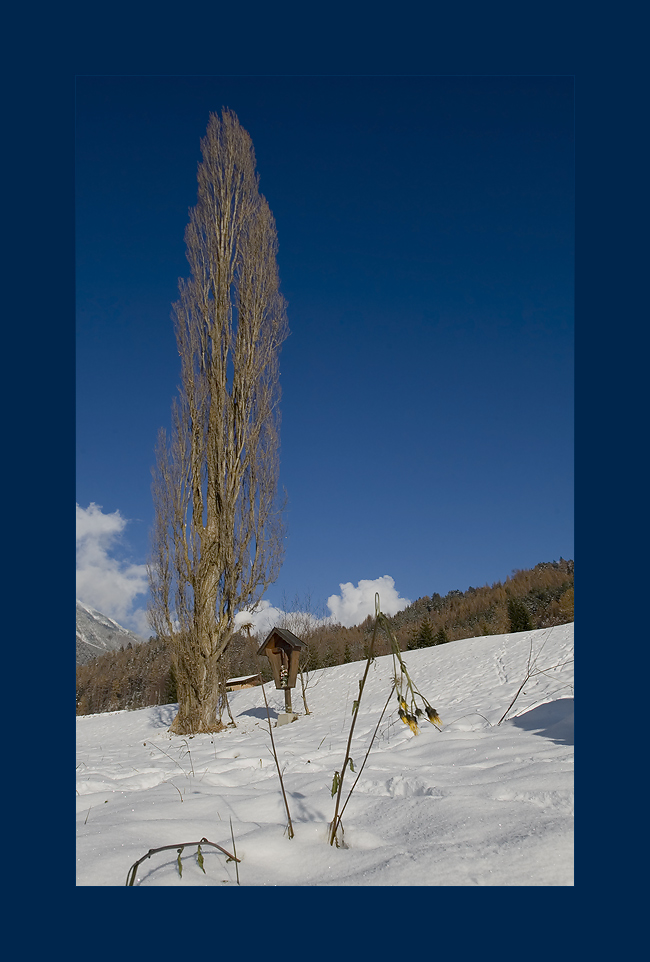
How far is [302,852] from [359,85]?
3.91 m

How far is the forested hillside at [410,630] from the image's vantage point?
736 inches

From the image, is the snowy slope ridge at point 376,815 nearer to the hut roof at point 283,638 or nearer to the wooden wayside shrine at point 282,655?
the hut roof at point 283,638

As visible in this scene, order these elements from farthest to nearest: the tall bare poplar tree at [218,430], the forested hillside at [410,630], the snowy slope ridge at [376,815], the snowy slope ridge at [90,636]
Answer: the forested hillside at [410,630] < the snowy slope ridge at [90,636] < the tall bare poplar tree at [218,430] < the snowy slope ridge at [376,815]

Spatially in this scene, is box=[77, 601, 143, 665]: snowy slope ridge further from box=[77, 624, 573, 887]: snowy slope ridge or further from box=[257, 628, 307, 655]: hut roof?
box=[257, 628, 307, 655]: hut roof

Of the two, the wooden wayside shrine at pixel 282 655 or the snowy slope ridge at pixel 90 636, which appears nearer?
the wooden wayside shrine at pixel 282 655

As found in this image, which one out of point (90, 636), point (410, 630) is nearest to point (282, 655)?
point (410, 630)

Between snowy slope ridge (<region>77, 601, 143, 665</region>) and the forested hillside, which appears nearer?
snowy slope ridge (<region>77, 601, 143, 665</region>)

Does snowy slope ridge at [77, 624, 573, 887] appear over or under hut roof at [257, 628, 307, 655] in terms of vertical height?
over

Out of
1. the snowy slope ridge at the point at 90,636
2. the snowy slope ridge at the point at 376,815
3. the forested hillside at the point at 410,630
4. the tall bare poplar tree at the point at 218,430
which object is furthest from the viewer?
the forested hillside at the point at 410,630

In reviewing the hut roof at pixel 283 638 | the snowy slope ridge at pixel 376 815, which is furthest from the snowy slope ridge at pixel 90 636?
the hut roof at pixel 283 638


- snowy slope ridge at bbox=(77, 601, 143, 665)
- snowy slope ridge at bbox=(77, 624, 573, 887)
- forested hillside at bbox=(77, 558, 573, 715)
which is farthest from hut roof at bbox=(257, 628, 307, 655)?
snowy slope ridge at bbox=(77, 624, 573, 887)

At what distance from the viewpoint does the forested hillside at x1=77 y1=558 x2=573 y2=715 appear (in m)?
18.7

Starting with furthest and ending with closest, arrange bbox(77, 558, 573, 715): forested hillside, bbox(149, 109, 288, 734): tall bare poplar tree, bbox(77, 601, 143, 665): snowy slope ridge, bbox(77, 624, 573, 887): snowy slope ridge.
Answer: bbox(77, 558, 573, 715): forested hillside → bbox(77, 601, 143, 665): snowy slope ridge → bbox(149, 109, 288, 734): tall bare poplar tree → bbox(77, 624, 573, 887): snowy slope ridge
